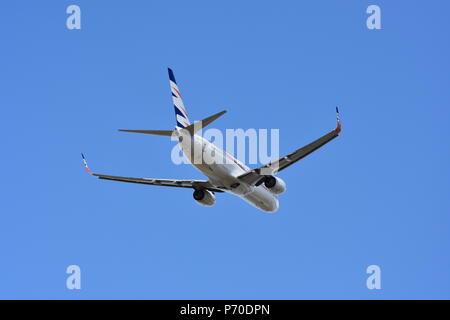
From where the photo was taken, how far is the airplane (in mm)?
42438

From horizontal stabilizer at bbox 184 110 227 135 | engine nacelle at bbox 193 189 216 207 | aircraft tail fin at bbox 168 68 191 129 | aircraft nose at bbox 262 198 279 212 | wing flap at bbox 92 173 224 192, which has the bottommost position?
aircraft nose at bbox 262 198 279 212

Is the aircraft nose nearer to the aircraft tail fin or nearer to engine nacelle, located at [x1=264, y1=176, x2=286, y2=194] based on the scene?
engine nacelle, located at [x1=264, y1=176, x2=286, y2=194]

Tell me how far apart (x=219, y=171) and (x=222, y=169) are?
0.78 ft

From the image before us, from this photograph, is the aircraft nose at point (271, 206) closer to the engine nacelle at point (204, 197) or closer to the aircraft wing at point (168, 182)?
the aircraft wing at point (168, 182)

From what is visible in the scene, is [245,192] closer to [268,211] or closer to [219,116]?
[268,211]

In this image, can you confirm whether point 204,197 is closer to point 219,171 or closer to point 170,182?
point 170,182

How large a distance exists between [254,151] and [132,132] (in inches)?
379

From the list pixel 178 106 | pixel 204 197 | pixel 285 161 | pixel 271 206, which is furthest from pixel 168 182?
pixel 285 161

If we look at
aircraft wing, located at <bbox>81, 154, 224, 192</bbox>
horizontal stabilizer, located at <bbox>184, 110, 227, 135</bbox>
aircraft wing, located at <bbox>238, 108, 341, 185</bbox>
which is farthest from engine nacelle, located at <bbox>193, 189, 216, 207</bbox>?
horizontal stabilizer, located at <bbox>184, 110, 227, 135</bbox>

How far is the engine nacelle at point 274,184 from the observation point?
4488 centimetres

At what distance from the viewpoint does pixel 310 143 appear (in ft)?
139

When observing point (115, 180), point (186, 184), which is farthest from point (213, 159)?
point (115, 180)

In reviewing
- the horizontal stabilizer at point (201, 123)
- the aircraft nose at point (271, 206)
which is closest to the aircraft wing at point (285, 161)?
the aircraft nose at point (271, 206)

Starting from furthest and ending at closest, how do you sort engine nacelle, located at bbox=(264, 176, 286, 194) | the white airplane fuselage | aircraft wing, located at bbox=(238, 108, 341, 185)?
engine nacelle, located at bbox=(264, 176, 286, 194) < the white airplane fuselage < aircraft wing, located at bbox=(238, 108, 341, 185)
